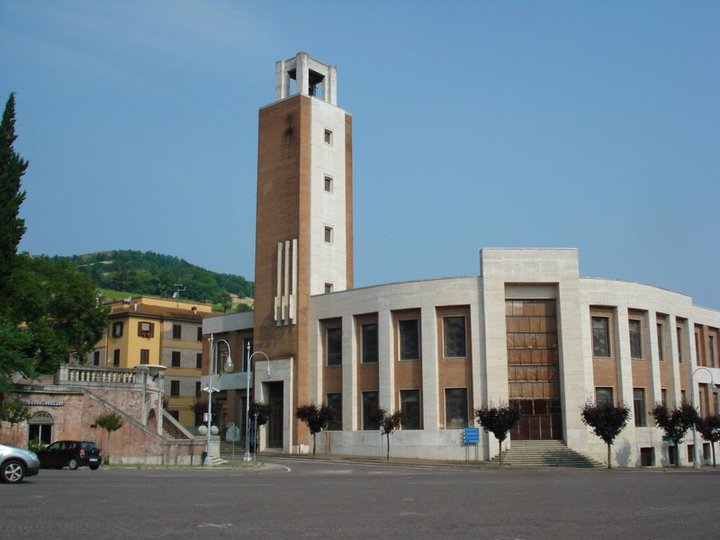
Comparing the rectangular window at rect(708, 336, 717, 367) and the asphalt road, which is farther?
the rectangular window at rect(708, 336, 717, 367)

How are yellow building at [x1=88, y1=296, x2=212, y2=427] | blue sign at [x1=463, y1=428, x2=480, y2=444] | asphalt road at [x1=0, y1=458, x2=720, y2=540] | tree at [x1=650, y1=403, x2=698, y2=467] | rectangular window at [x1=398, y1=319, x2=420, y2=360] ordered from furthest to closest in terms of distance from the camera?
yellow building at [x1=88, y1=296, x2=212, y2=427] → rectangular window at [x1=398, y1=319, x2=420, y2=360] → tree at [x1=650, y1=403, x2=698, y2=467] → blue sign at [x1=463, y1=428, x2=480, y2=444] → asphalt road at [x1=0, y1=458, x2=720, y2=540]

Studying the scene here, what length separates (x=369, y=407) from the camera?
5653 cm

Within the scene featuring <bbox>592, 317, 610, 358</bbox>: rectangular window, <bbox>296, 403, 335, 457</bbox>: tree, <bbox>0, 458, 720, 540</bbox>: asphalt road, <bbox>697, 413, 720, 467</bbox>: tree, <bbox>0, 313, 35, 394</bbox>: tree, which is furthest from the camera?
<bbox>697, 413, 720, 467</bbox>: tree

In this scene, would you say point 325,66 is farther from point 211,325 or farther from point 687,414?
point 687,414

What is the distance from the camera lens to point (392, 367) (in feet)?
181

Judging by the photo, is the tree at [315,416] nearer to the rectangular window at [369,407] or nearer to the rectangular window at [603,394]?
the rectangular window at [369,407]

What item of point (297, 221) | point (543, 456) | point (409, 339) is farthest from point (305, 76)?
point (543, 456)

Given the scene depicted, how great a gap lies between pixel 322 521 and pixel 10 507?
600cm

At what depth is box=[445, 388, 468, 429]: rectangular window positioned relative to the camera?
52.7 metres

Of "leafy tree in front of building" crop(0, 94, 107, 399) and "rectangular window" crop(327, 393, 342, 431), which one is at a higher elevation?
"leafy tree in front of building" crop(0, 94, 107, 399)

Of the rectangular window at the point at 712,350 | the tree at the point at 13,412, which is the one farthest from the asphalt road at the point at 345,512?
the rectangular window at the point at 712,350

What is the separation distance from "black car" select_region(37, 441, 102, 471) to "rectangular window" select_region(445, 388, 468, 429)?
24.8 m

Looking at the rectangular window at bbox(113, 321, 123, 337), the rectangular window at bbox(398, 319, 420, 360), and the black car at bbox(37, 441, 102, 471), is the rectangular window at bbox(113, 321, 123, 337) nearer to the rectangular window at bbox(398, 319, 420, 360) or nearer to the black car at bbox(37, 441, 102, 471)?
the rectangular window at bbox(398, 319, 420, 360)

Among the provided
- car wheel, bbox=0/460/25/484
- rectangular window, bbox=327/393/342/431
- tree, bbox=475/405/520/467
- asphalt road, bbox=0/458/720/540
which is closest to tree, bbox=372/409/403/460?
rectangular window, bbox=327/393/342/431
